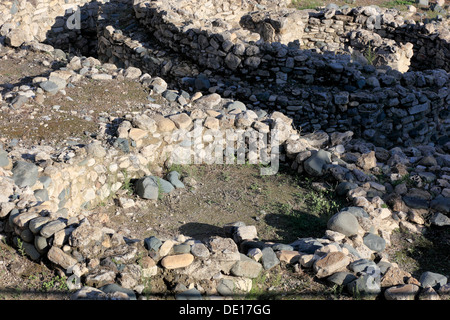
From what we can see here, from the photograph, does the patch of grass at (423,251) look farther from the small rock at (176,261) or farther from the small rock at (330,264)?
the small rock at (176,261)

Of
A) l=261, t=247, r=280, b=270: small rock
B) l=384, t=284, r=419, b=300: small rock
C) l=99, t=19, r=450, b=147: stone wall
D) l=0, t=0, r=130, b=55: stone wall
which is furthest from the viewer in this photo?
l=0, t=0, r=130, b=55: stone wall

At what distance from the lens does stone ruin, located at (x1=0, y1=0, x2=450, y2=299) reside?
4.29 metres

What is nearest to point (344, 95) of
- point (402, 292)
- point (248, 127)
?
point (248, 127)

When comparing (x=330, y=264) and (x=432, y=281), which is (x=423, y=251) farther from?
(x=330, y=264)

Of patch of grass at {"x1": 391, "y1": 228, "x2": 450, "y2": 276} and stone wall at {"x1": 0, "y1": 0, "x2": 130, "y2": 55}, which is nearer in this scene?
patch of grass at {"x1": 391, "y1": 228, "x2": 450, "y2": 276}

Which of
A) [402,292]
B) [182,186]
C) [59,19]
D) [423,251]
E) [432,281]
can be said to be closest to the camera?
[402,292]

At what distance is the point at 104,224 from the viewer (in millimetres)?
5227

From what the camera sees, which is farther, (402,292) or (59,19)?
(59,19)

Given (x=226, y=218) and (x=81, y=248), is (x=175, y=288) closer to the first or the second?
(x=81, y=248)

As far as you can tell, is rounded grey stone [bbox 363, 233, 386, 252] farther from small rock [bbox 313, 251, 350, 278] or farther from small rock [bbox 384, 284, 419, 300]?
small rock [bbox 384, 284, 419, 300]

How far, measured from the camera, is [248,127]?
689cm

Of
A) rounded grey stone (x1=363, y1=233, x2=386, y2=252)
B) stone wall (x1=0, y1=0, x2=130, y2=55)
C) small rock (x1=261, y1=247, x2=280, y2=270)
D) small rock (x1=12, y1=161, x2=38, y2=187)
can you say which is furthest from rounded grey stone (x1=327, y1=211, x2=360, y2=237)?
stone wall (x1=0, y1=0, x2=130, y2=55)

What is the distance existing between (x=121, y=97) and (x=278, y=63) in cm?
287

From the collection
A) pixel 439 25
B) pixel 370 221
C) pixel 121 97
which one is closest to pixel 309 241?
pixel 370 221
